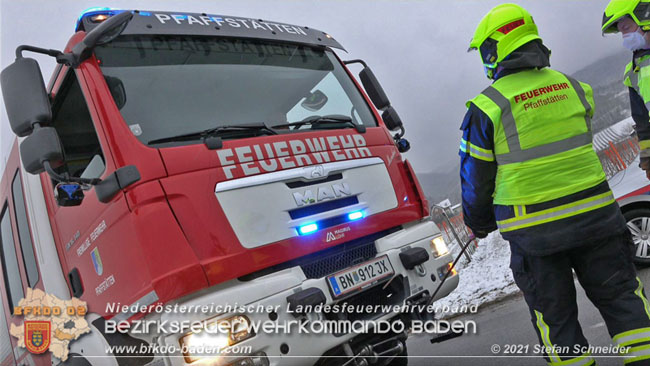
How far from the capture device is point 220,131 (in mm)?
2879

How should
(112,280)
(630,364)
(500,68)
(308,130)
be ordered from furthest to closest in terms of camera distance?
(308,130)
(112,280)
(500,68)
(630,364)

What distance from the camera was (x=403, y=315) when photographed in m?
3.15

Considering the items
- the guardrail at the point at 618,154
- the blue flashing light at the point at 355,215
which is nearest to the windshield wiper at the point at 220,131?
the blue flashing light at the point at 355,215

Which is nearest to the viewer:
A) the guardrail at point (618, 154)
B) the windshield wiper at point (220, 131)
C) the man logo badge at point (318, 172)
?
the windshield wiper at point (220, 131)

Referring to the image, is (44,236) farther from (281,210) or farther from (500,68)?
(500,68)

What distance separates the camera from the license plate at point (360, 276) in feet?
9.20

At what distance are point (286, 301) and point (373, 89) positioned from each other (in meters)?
1.99

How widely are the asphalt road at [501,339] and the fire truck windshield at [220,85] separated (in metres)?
1.93

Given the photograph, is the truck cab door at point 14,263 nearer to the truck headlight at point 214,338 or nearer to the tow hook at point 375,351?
the truck headlight at point 214,338

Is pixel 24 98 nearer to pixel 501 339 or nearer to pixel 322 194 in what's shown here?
pixel 322 194

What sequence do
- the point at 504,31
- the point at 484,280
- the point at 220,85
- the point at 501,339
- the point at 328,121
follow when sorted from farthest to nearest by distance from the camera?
1. the point at 484,280
2. the point at 501,339
3. the point at 328,121
4. the point at 220,85
5. the point at 504,31

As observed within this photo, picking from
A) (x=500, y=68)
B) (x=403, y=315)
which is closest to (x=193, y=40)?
(x=500, y=68)

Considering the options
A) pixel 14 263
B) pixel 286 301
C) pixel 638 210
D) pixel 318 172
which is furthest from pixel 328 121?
pixel 638 210

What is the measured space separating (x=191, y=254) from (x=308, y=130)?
1.18 metres
